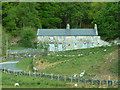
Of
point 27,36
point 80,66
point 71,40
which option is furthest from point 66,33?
point 80,66

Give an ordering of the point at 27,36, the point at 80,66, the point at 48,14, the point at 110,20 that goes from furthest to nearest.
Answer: the point at 48,14 < the point at 27,36 < the point at 110,20 < the point at 80,66

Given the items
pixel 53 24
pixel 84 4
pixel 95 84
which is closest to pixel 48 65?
pixel 95 84

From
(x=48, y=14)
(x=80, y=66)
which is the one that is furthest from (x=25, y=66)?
(x=48, y=14)

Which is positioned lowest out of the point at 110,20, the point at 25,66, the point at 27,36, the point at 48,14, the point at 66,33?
the point at 25,66

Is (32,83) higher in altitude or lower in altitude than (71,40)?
lower

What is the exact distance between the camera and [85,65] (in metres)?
34.0

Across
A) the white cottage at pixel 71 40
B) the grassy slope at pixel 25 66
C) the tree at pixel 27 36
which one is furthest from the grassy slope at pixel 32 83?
the tree at pixel 27 36

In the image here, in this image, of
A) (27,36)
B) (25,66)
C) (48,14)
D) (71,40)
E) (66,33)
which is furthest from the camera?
(48,14)

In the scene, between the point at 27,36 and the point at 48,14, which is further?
the point at 48,14

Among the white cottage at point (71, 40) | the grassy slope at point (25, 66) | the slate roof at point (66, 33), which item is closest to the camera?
the grassy slope at point (25, 66)

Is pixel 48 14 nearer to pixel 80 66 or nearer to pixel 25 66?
pixel 25 66

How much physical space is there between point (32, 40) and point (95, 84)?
3715cm

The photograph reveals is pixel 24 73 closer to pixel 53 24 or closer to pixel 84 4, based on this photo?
pixel 53 24

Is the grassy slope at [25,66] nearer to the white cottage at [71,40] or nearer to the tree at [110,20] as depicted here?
the white cottage at [71,40]
